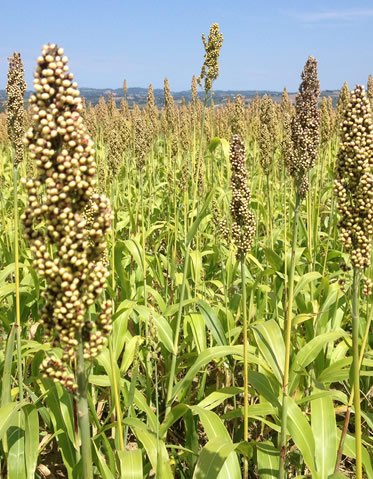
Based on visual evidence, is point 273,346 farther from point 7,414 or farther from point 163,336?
point 7,414

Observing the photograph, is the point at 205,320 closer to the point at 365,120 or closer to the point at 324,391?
the point at 324,391

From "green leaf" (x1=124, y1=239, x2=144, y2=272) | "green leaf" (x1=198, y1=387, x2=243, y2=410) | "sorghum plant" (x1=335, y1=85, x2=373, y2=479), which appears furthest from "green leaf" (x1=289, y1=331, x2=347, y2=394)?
"green leaf" (x1=124, y1=239, x2=144, y2=272)

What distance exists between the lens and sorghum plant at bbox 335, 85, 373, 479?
1992mm

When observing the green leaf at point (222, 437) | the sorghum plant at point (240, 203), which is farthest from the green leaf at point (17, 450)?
the sorghum plant at point (240, 203)

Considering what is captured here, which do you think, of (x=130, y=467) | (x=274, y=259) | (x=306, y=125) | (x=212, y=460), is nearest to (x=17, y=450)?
(x=130, y=467)

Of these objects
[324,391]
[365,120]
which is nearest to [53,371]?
[365,120]

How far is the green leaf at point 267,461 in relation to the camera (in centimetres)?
279

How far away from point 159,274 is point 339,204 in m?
3.59

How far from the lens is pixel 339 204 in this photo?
6.84 ft

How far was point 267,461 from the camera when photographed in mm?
2812

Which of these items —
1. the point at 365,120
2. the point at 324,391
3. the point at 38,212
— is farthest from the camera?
the point at 324,391

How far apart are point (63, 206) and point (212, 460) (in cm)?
166

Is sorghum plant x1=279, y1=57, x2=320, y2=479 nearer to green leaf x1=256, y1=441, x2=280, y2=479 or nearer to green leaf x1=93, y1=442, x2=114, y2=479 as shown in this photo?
green leaf x1=256, y1=441, x2=280, y2=479

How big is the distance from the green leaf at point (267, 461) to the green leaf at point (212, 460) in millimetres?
542
